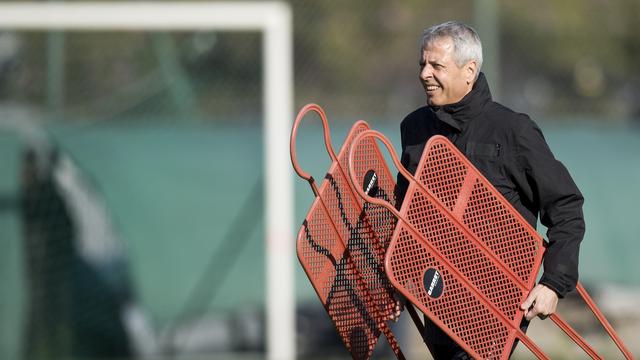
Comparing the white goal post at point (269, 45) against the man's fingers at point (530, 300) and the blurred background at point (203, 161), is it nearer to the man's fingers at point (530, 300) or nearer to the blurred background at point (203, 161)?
the blurred background at point (203, 161)

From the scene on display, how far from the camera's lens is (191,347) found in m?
8.57

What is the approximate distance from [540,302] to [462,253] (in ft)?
1.03

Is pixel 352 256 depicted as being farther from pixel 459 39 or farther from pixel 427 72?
pixel 459 39

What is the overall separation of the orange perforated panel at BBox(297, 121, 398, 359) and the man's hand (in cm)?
52

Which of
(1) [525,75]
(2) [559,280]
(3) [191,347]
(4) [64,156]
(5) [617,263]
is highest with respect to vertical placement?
(2) [559,280]

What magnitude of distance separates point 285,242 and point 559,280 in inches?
163

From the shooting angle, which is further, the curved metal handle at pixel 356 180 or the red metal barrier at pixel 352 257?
the red metal barrier at pixel 352 257

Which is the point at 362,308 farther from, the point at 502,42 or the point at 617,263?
the point at 502,42

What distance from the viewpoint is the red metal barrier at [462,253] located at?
11.7 ft

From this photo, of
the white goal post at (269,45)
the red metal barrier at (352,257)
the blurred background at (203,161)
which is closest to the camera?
the red metal barrier at (352,257)

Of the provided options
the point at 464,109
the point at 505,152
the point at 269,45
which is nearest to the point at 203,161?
the point at 269,45

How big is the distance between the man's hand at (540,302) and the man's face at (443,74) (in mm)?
735

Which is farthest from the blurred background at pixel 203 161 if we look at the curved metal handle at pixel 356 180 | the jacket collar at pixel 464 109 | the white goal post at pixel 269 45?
the curved metal handle at pixel 356 180

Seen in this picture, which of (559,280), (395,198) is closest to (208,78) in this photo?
(395,198)
